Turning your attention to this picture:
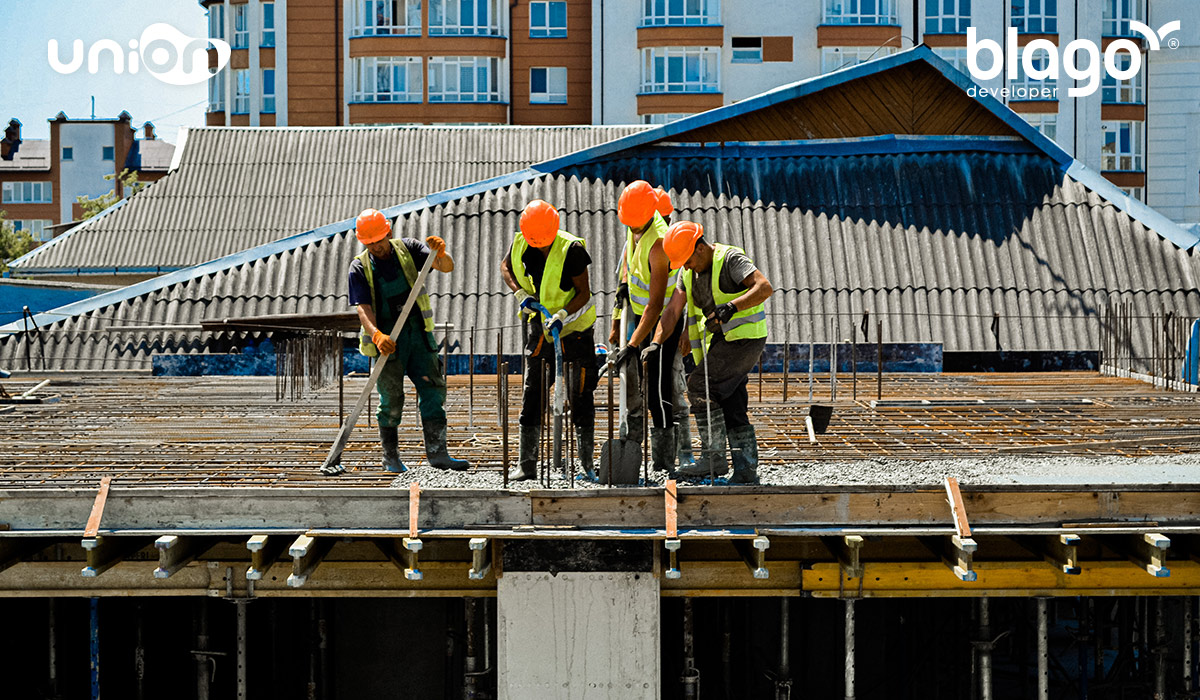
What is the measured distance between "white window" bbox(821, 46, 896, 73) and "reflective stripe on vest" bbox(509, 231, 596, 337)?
33.0 m

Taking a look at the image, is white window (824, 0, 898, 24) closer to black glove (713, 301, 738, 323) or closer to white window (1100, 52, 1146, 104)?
white window (1100, 52, 1146, 104)

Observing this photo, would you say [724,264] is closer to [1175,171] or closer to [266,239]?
[266,239]

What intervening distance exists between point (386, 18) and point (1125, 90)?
25.2m

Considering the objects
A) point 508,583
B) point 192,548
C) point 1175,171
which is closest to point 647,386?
point 508,583

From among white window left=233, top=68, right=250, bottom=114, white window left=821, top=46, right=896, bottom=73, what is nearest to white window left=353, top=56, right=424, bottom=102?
white window left=233, top=68, right=250, bottom=114

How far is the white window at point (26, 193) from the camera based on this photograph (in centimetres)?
6347

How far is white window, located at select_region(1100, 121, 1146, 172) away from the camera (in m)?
42.5

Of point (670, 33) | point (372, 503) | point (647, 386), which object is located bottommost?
point (372, 503)

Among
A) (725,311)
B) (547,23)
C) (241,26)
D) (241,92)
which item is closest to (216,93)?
(241,92)

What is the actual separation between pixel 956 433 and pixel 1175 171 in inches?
1442

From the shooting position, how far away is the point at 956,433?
1066 cm

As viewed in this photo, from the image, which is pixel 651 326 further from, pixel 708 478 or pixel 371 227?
pixel 371 227

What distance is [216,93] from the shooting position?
1713 inches

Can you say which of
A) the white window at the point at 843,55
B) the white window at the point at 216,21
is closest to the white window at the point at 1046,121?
the white window at the point at 843,55
